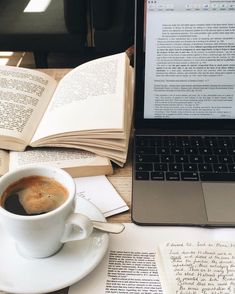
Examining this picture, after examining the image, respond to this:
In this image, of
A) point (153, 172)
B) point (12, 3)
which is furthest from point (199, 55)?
point (12, 3)

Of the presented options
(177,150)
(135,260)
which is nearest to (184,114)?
(177,150)

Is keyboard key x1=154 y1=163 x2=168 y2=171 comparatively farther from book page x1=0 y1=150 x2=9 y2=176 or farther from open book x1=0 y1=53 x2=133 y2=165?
book page x1=0 y1=150 x2=9 y2=176

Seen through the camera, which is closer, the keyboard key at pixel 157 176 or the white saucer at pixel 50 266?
the white saucer at pixel 50 266

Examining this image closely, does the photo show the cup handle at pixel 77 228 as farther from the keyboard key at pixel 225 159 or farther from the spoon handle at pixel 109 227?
the keyboard key at pixel 225 159

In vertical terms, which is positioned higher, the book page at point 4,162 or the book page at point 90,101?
the book page at point 90,101

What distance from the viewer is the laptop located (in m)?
0.61

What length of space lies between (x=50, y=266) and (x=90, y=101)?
0.32 m

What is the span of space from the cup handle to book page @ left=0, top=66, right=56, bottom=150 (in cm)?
23

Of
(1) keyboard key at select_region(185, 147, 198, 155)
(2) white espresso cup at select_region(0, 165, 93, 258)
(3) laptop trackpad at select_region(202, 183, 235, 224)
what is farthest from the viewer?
(1) keyboard key at select_region(185, 147, 198, 155)

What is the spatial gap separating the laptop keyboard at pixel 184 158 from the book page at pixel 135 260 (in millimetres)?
100

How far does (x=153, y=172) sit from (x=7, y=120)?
26 centimetres

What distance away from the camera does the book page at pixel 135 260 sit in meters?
0.49

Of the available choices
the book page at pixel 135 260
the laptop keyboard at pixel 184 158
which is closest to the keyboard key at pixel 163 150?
the laptop keyboard at pixel 184 158

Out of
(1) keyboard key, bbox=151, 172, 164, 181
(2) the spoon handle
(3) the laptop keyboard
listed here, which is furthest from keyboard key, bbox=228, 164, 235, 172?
(2) the spoon handle
